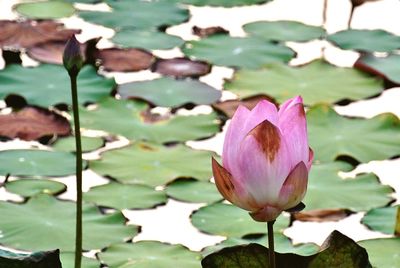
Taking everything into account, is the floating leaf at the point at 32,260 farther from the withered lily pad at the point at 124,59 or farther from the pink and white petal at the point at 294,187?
the withered lily pad at the point at 124,59

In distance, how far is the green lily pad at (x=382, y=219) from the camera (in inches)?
78.0

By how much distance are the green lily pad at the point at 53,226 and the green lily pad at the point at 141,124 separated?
374 mm

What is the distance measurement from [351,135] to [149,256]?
0.66 metres

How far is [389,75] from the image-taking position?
2.70m

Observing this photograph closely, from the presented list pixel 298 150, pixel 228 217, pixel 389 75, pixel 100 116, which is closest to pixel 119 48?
pixel 100 116

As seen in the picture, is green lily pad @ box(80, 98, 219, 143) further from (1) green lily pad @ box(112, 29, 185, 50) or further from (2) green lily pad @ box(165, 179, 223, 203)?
(1) green lily pad @ box(112, 29, 185, 50)

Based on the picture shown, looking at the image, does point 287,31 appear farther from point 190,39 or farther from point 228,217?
point 228,217

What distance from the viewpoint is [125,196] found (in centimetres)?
208

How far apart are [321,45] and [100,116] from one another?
0.75 metres

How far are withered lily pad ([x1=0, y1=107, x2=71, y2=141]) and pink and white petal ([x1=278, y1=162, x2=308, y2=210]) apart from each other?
116cm

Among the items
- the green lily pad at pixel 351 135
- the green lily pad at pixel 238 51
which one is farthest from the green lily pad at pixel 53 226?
the green lily pad at pixel 238 51

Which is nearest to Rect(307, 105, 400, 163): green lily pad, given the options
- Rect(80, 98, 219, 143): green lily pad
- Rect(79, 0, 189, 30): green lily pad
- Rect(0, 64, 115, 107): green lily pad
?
Rect(80, 98, 219, 143): green lily pad

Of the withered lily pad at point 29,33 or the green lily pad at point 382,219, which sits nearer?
the green lily pad at point 382,219

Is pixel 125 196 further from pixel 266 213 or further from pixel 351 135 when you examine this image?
pixel 266 213
